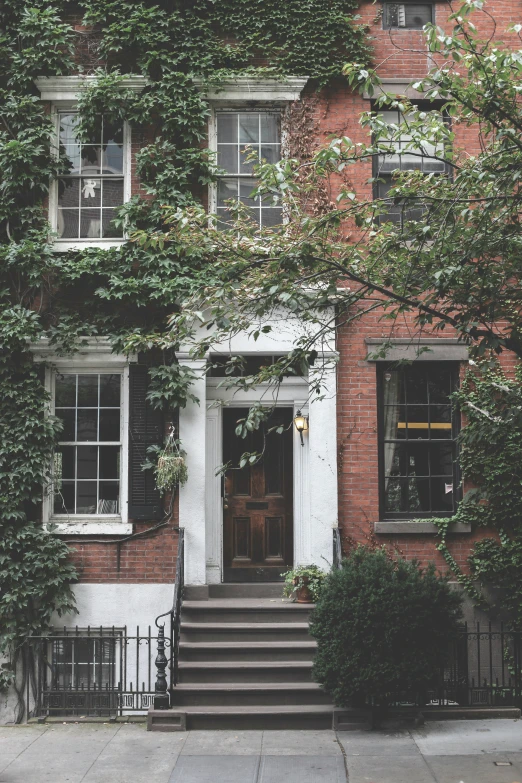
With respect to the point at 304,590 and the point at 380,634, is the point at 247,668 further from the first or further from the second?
the point at 380,634

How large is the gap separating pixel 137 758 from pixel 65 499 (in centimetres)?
413

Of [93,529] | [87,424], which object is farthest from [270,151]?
[93,529]

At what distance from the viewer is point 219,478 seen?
12.1 metres

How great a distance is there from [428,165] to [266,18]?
9.55 ft

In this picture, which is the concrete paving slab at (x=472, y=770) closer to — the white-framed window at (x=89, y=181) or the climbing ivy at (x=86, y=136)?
the climbing ivy at (x=86, y=136)

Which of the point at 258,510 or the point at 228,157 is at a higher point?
the point at 228,157

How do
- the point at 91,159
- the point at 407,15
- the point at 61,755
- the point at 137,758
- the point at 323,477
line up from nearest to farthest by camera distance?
1. the point at 137,758
2. the point at 61,755
3. the point at 323,477
4. the point at 91,159
5. the point at 407,15

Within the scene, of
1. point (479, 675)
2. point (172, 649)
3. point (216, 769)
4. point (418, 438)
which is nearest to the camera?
point (216, 769)

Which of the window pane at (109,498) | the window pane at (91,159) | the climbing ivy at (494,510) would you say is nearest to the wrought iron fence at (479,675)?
the climbing ivy at (494,510)

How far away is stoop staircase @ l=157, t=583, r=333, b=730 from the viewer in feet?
31.8

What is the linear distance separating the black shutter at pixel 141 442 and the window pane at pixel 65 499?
855 millimetres

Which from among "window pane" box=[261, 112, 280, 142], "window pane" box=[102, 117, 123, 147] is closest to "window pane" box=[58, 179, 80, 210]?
"window pane" box=[102, 117, 123, 147]

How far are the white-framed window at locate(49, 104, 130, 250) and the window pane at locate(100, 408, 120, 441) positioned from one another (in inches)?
90.8

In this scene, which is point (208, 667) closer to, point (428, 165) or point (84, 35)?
point (428, 165)
